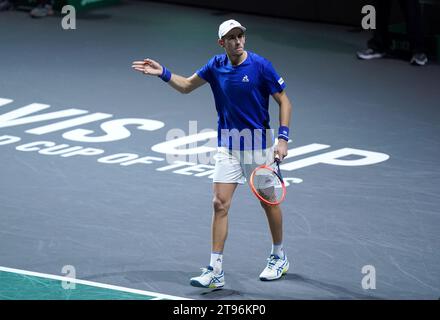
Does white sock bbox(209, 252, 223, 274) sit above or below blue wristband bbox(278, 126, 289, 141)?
below

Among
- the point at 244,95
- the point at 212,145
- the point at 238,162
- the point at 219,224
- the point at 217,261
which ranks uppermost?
the point at 244,95

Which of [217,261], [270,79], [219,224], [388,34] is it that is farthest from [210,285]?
[388,34]

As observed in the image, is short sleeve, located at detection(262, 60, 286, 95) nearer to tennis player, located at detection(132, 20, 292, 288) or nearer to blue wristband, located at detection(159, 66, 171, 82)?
tennis player, located at detection(132, 20, 292, 288)

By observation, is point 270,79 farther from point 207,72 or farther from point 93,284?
point 93,284

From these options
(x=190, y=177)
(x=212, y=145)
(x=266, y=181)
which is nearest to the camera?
(x=266, y=181)

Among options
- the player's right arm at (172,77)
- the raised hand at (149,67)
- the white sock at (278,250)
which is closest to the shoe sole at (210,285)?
the white sock at (278,250)

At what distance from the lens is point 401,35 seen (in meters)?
17.7

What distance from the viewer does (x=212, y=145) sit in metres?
13.5

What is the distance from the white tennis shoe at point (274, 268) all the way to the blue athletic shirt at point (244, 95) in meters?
0.94

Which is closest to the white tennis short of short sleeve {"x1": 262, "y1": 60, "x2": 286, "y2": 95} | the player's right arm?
short sleeve {"x1": 262, "y1": 60, "x2": 286, "y2": 95}

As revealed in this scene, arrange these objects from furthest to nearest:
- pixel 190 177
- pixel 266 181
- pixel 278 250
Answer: pixel 190 177 < pixel 278 250 < pixel 266 181

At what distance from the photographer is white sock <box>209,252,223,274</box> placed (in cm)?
948

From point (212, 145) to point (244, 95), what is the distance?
3978 millimetres

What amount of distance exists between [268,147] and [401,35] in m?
8.55
